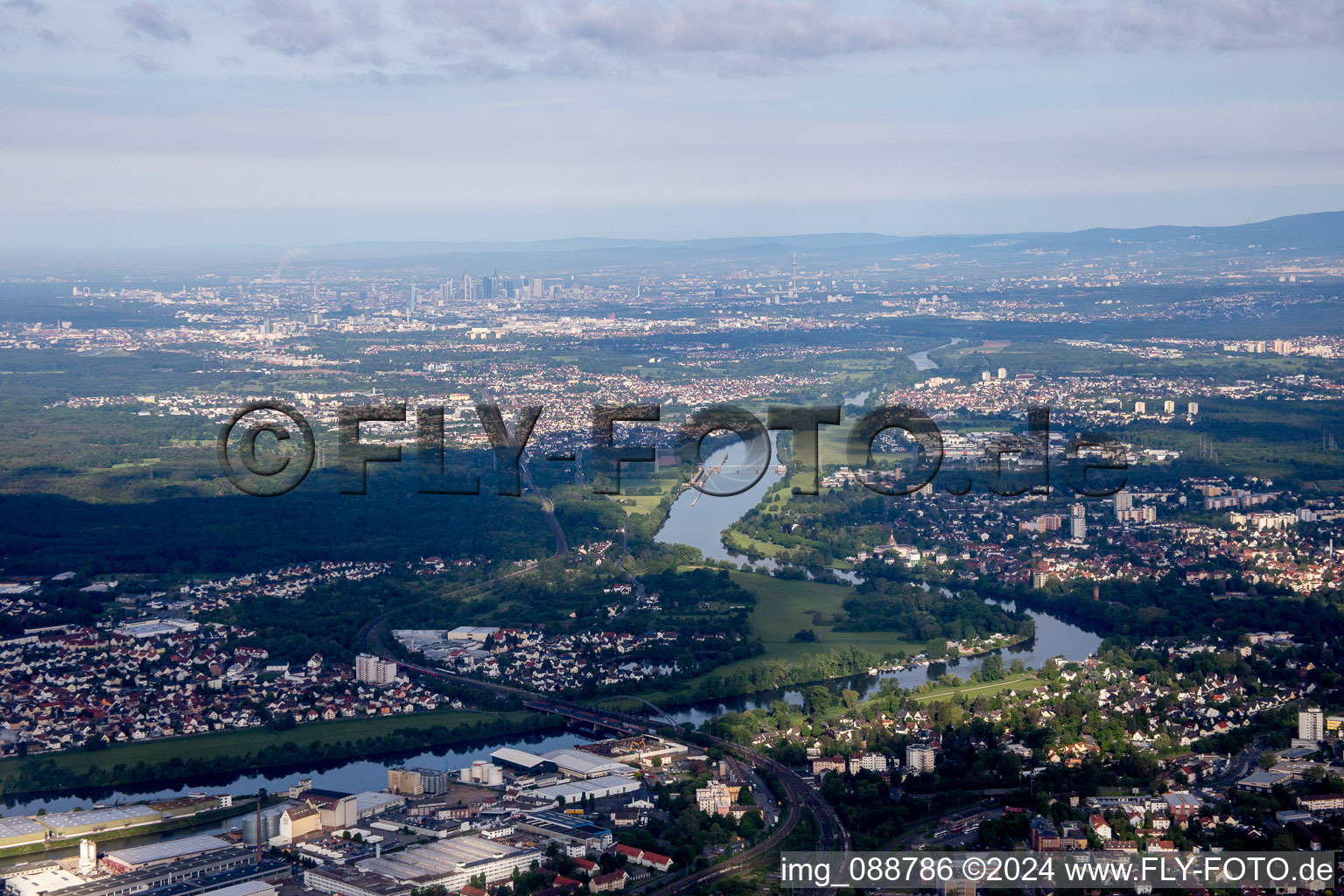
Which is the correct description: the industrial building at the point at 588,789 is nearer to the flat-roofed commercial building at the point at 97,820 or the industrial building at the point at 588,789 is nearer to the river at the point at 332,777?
the river at the point at 332,777

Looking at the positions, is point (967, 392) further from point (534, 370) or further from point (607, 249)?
point (607, 249)

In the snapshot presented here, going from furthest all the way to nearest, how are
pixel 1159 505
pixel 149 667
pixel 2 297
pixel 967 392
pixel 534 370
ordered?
pixel 2 297, pixel 534 370, pixel 967 392, pixel 1159 505, pixel 149 667

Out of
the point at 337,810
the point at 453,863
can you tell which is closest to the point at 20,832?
the point at 337,810

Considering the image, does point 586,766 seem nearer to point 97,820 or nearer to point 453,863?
point 453,863

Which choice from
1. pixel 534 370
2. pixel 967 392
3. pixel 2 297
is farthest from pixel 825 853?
pixel 2 297

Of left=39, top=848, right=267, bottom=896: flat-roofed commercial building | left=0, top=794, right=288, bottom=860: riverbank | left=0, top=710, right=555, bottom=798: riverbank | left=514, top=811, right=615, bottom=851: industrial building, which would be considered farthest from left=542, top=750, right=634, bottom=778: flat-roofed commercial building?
left=39, top=848, right=267, bottom=896: flat-roofed commercial building

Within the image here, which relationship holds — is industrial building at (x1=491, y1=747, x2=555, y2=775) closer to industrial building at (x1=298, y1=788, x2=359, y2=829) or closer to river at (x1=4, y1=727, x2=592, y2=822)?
river at (x1=4, y1=727, x2=592, y2=822)
